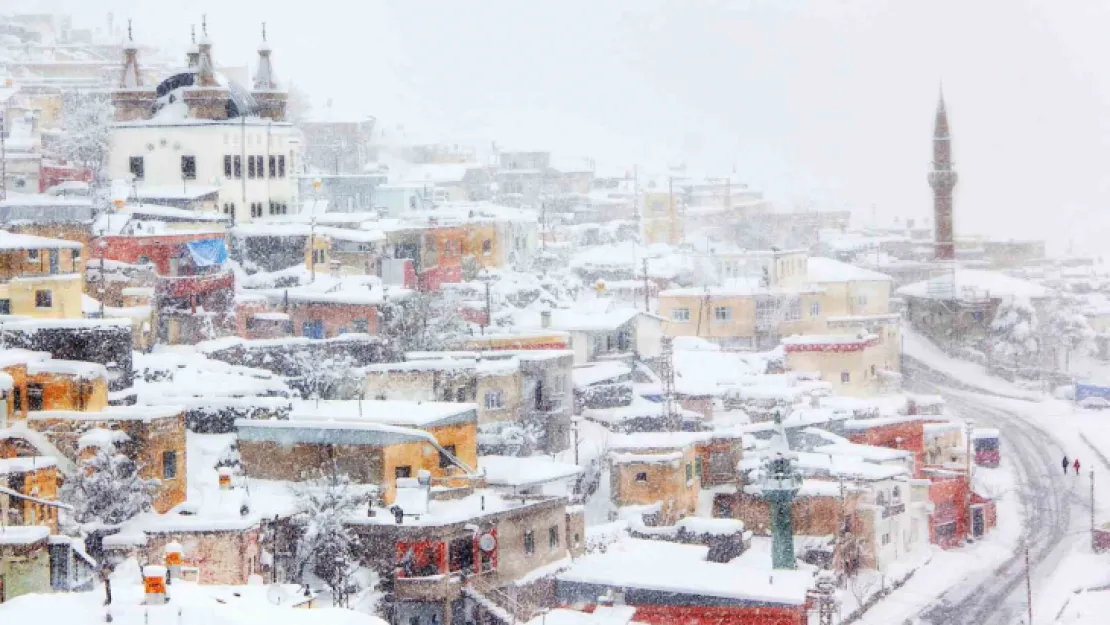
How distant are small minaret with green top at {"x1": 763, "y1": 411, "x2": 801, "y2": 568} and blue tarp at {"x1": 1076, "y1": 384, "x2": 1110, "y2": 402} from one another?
12802 millimetres

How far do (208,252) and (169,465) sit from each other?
16.9 ft

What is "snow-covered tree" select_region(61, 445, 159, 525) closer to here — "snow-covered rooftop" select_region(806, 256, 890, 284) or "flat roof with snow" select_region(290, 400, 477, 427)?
"flat roof with snow" select_region(290, 400, 477, 427)

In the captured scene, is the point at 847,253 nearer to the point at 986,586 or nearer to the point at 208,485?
the point at 986,586

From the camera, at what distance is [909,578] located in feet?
61.7

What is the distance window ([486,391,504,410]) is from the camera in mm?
18078

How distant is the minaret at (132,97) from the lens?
2283 centimetres

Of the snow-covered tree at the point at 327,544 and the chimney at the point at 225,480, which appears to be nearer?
the chimney at the point at 225,480

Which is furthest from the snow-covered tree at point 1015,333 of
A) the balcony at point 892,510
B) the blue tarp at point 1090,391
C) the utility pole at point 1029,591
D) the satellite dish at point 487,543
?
the satellite dish at point 487,543

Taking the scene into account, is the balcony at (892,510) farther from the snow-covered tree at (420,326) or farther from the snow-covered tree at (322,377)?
the snow-covered tree at (322,377)

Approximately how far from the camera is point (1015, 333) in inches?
1241

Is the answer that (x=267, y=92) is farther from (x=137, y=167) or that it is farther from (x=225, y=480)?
(x=225, y=480)

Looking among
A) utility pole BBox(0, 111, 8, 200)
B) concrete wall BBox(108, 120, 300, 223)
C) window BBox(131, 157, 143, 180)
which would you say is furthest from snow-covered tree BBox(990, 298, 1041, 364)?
utility pole BBox(0, 111, 8, 200)

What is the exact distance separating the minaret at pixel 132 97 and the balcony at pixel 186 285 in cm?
495

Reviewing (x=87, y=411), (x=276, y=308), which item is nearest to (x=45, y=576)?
(x=87, y=411)
